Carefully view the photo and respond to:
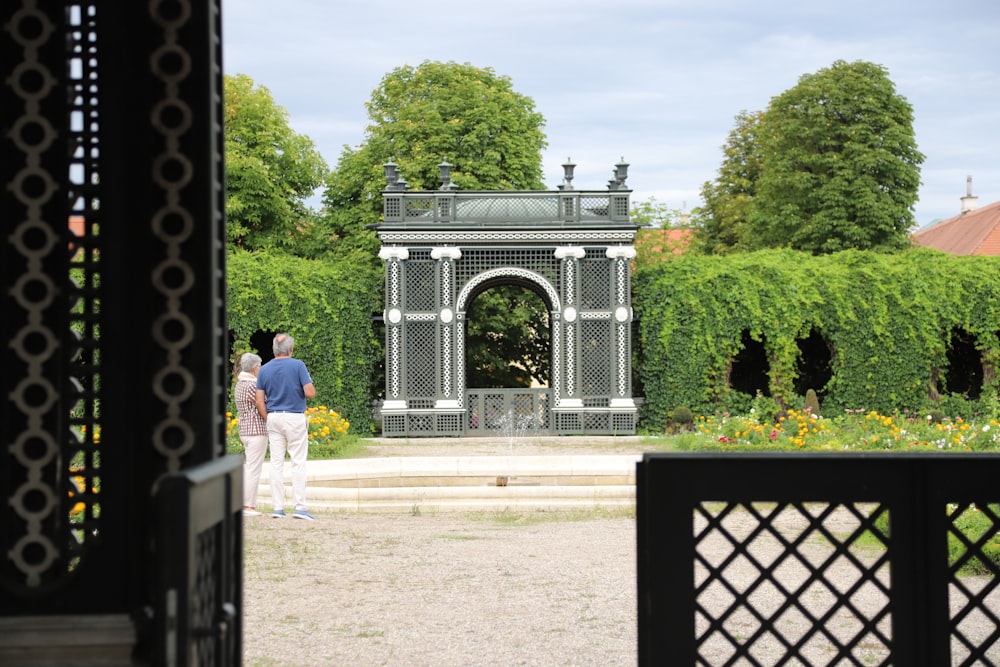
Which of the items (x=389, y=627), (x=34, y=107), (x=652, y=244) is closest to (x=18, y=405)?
(x=34, y=107)

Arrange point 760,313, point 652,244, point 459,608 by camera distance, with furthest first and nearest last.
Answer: point 652,244 < point 760,313 < point 459,608

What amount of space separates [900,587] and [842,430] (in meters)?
13.8

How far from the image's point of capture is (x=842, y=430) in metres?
17.0

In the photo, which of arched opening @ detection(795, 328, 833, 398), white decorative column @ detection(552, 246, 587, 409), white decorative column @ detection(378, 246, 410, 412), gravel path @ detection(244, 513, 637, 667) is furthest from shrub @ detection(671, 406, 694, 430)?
gravel path @ detection(244, 513, 637, 667)

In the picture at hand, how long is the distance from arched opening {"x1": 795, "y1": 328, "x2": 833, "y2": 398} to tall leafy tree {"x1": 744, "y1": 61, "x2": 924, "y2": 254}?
287 inches

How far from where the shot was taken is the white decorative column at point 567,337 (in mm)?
23703

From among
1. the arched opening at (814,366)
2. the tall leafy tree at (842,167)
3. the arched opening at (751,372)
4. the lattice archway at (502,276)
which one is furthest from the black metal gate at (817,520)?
the tall leafy tree at (842,167)

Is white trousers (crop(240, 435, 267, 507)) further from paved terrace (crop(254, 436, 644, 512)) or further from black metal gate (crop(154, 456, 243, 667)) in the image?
black metal gate (crop(154, 456, 243, 667))

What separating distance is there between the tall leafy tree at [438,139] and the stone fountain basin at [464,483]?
17.8m

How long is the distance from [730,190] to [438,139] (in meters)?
14.8

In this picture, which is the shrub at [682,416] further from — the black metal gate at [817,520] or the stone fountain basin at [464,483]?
the black metal gate at [817,520]

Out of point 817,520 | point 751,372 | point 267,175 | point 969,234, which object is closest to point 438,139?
point 267,175

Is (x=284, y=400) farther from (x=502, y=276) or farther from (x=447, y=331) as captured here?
(x=502, y=276)

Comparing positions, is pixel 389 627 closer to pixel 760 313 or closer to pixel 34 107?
pixel 34 107
